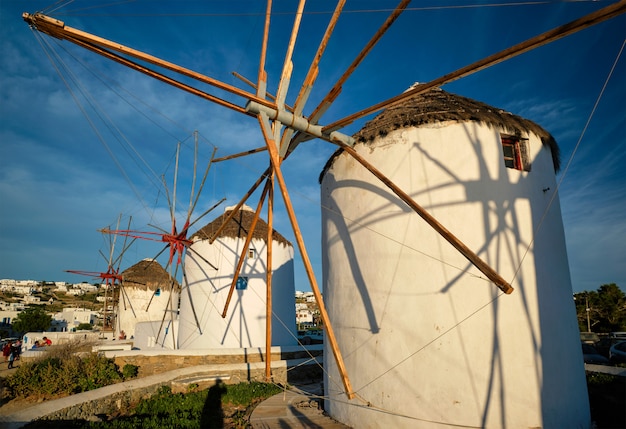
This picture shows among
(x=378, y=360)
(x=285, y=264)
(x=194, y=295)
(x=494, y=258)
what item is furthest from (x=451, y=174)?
(x=194, y=295)

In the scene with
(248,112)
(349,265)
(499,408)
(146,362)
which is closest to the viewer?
(499,408)

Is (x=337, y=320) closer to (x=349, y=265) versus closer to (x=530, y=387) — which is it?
(x=349, y=265)

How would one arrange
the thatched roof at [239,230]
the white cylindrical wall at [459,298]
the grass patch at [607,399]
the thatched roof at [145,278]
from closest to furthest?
the white cylindrical wall at [459,298]
the grass patch at [607,399]
the thatched roof at [239,230]
the thatched roof at [145,278]

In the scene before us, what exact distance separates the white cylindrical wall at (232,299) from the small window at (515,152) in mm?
12465

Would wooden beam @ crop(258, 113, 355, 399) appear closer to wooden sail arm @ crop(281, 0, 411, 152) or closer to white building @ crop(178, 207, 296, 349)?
wooden sail arm @ crop(281, 0, 411, 152)

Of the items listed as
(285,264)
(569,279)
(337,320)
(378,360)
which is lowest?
(378,360)

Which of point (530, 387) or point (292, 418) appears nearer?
point (530, 387)

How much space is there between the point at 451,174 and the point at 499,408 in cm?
419

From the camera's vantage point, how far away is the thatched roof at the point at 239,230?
18.7 metres

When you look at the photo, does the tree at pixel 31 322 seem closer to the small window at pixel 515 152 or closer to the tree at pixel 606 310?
the small window at pixel 515 152

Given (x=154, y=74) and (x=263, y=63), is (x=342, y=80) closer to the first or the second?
(x=263, y=63)

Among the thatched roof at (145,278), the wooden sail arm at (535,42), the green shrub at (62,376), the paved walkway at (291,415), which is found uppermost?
the wooden sail arm at (535,42)

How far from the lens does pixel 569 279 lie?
7.30 metres

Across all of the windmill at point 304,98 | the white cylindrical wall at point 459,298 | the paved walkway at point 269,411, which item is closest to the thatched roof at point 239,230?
the paved walkway at point 269,411
